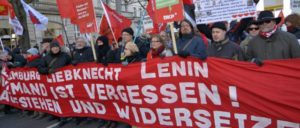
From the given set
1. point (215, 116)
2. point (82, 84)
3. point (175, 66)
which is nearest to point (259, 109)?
point (215, 116)

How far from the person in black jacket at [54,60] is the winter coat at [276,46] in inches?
155

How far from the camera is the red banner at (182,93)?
4.09 m

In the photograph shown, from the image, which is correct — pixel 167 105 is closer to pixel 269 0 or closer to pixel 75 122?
pixel 75 122

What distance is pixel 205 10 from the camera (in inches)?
203

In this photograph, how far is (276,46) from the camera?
14.3ft

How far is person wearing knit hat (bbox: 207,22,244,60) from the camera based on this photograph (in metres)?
4.80

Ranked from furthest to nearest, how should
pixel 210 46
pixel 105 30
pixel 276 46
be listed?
pixel 105 30 < pixel 210 46 < pixel 276 46

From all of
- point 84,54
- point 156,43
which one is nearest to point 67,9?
point 84,54

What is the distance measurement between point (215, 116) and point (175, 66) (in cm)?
83

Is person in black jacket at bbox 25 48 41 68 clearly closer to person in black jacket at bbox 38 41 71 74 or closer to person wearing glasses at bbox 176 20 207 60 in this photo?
person in black jacket at bbox 38 41 71 74

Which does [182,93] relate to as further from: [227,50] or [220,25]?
[220,25]

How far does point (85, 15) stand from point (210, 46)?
3.51m

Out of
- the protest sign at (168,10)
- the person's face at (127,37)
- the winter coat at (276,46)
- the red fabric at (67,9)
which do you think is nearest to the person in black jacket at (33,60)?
the red fabric at (67,9)

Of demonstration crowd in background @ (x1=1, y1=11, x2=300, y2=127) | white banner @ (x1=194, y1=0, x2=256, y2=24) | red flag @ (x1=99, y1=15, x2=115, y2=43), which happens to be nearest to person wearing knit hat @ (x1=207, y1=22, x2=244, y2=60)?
demonstration crowd in background @ (x1=1, y1=11, x2=300, y2=127)
